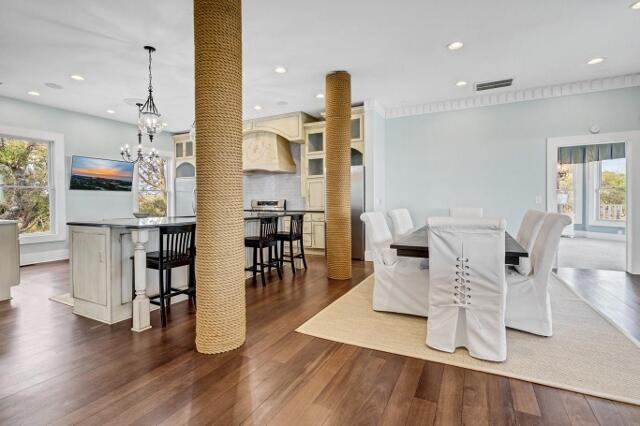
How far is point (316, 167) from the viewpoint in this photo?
6.12 metres

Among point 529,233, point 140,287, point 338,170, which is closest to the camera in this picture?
point 140,287

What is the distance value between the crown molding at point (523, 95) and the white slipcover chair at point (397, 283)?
3.57m

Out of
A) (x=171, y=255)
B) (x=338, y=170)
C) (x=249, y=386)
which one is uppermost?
(x=338, y=170)

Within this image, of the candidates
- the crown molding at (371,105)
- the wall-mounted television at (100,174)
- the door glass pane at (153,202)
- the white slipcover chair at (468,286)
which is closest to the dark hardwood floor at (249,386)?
the white slipcover chair at (468,286)

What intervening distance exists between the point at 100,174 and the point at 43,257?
1.78 m

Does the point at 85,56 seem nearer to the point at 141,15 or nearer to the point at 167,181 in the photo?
the point at 141,15

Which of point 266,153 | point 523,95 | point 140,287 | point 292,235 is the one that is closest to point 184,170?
point 266,153

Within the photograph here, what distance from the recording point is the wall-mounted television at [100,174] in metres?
5.77

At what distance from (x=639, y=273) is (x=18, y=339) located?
281 inches

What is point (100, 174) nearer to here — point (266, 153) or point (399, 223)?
point (266, 153)

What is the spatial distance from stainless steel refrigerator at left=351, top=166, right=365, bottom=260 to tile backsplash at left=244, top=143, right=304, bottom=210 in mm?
1484

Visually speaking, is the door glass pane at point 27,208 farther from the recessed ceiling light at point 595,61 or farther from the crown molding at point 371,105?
the recessed ceiling light at point 595,61

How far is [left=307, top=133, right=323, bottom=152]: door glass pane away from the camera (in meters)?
A: 6.07

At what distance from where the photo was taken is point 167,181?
303 inches
